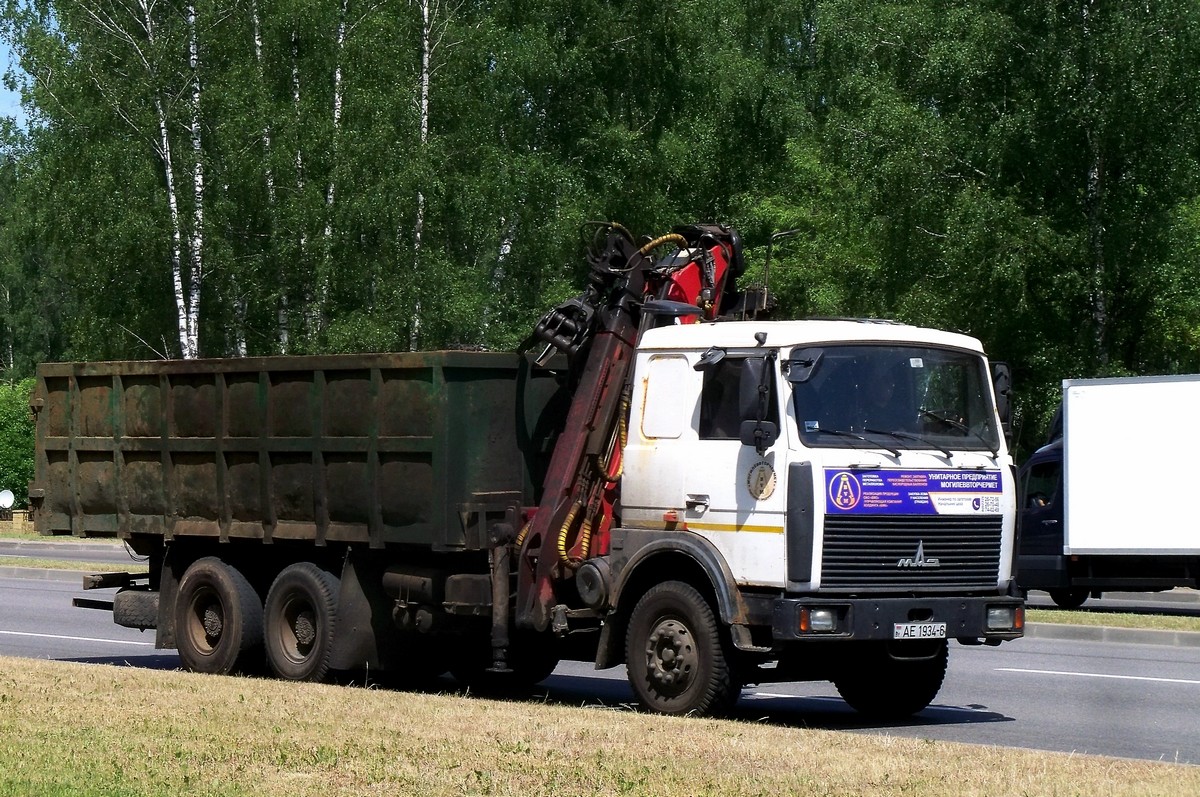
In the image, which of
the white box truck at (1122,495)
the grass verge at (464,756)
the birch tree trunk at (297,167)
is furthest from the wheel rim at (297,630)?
the birch tree trunk at (297,167)

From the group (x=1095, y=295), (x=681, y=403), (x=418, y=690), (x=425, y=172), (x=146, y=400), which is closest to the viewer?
(x=681, y=403)

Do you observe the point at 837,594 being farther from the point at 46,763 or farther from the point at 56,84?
the point at 56,84

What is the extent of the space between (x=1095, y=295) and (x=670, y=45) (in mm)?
13851

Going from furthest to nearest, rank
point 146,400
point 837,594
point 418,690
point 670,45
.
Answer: point 670,45
point 146,400
point 418,690
point 837,594

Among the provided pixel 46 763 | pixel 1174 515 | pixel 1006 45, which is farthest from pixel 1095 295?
pixel 46 763

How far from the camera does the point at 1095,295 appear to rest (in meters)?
31.0

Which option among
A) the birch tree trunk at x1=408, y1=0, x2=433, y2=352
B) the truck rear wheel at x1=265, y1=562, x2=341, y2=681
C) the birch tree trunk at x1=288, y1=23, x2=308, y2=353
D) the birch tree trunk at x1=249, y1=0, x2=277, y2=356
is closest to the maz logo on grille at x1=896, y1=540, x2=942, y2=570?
the truck rear wheel at x1=265, y1=562, x2=341, y2=681

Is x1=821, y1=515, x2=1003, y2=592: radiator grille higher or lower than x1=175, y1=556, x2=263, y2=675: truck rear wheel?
higher

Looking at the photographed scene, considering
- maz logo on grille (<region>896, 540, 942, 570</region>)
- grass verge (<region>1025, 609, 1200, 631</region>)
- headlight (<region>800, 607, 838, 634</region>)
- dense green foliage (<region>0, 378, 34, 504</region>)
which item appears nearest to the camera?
headlight (<region>800, 607, 838, 634</region>)

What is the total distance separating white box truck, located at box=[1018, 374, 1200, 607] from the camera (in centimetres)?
2259

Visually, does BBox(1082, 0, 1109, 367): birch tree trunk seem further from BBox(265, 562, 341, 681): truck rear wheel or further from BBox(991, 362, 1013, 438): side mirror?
BBox(265, 562, 341, 681): truck rear wheel

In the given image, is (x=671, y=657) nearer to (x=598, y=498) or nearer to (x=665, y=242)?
(x=598, y=498)

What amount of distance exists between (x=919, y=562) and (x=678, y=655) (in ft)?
5.41

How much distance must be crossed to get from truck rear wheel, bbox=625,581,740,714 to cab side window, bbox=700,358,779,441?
1.02 m
